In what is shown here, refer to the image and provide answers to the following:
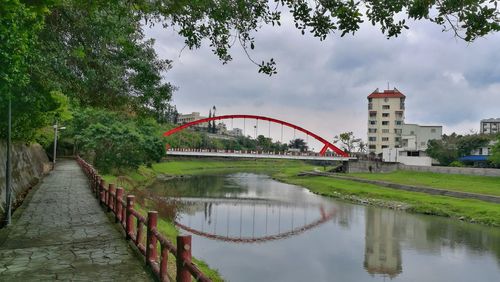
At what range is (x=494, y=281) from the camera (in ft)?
45.3

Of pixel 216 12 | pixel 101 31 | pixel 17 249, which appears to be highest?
pixel 101 31

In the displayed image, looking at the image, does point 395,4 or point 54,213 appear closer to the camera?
point 395,4

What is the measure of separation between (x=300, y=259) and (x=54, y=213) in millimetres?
8474

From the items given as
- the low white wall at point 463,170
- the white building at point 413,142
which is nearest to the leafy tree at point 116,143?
the low white wall at point 463,170

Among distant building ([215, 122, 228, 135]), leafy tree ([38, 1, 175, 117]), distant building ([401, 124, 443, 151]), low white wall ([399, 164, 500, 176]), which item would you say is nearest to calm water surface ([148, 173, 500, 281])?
leafy tree ([38, 1, 175, 117])

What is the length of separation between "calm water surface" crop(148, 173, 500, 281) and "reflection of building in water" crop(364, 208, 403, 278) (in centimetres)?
3

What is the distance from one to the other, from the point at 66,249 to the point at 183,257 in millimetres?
4155

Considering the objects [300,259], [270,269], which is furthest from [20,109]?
[300,259]

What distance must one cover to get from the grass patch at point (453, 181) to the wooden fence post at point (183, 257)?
101 feet

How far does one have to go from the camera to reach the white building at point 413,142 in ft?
199

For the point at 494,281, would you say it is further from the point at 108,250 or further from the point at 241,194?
the point at 241,194

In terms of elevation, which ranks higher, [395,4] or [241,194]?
[395,4]

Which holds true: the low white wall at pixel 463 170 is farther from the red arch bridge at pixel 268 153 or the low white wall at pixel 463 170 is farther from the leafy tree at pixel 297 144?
the leafy tree at pixel 297 144

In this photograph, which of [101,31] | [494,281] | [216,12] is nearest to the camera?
[216,12]
